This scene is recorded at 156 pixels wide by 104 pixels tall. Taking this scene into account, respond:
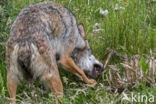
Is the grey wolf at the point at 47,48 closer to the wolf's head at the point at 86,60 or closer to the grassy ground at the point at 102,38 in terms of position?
the wolf's head at the point at 86,60

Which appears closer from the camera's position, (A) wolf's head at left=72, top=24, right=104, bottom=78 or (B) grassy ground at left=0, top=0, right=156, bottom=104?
(B) grassy ground at left=0, top=0, right=156, bottom=104

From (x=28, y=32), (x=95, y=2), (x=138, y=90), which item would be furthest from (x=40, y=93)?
(x=95, y=2)

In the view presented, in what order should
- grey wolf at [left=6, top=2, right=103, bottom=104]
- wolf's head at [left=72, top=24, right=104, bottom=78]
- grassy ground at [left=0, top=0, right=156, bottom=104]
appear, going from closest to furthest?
grey wolf at [left=6, top=2, right=103, bottom=104]
grassy ground at [left=0, top=0, right=156, bottom=104]
wolf's head at [left=72, top=24, right=104, bottom=78]

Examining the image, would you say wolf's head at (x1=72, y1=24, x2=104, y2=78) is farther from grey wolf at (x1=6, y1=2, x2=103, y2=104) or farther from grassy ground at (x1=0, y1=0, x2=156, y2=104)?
grassy ground at (x1=0, y1=0, x2=156, y2=104)

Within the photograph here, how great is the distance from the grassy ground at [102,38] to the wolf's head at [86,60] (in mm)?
150

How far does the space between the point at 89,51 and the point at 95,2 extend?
2091mm

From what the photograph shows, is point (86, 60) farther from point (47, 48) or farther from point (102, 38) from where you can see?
point (47, 48)

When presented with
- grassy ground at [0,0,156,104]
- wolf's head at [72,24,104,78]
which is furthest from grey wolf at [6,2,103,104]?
grassy ground at [0,0,156,104]

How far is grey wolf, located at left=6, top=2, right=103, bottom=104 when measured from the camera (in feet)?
14.6

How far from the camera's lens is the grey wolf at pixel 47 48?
14.6 ft

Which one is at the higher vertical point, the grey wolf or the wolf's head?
the grey wolf

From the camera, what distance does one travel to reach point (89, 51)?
19.3 feet

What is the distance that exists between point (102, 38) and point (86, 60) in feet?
1.88

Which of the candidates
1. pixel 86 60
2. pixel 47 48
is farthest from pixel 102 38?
pixel 47 48
